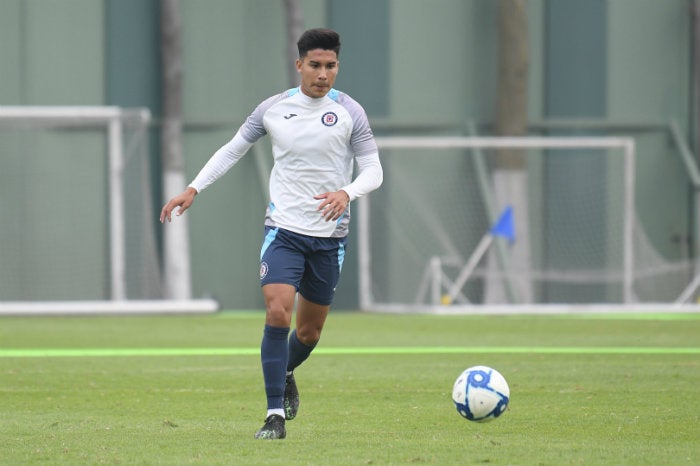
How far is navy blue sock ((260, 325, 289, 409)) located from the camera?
7396 millimetres

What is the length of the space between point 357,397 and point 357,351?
395cm

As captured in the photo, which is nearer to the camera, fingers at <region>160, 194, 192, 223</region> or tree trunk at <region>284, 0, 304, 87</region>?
fingers at <region>160, 194, 192, 223</region>

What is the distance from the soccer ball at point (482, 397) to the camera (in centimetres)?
736

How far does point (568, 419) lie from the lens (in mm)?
8219

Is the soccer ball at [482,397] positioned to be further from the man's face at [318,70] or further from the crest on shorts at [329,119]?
the man's face at [318,70]

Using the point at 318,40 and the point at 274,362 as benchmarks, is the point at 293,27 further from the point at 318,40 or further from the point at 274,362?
the point at 274,362

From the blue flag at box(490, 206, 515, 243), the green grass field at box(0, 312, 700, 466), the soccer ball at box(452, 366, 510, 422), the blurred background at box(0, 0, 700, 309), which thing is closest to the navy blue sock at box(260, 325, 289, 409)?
the green grass field at box(0, 312, 700, 466)

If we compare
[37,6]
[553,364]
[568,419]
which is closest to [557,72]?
[37,6]

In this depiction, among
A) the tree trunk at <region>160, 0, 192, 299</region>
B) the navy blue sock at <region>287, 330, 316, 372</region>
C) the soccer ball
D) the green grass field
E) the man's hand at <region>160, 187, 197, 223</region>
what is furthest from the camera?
the tree trunk at <region>160, 0, 192, 299</region>

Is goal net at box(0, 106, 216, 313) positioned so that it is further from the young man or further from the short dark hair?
the short dark hair

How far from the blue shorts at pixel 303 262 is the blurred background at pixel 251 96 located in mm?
13062

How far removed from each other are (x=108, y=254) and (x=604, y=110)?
8844mm

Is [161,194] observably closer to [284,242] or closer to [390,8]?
[390,8]

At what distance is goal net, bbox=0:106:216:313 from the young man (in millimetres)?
12504
